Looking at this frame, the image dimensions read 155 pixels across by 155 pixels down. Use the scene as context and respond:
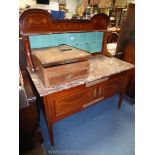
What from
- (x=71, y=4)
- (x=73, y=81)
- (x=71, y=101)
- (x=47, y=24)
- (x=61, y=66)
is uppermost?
(x=71, y=4)

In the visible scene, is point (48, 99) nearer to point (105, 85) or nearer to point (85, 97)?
point (85, 97)

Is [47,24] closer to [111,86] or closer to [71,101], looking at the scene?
[71,101]

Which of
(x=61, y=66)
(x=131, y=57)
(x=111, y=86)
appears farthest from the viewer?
(x=131, y=57)

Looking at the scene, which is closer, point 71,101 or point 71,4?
point 71,101

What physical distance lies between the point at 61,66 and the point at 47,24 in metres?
0.53

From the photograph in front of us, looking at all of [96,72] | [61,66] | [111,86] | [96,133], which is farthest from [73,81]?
[96,133]

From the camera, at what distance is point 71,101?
3.76 ft

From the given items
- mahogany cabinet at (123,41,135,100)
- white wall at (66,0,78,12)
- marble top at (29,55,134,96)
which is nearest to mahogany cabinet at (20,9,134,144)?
marble top at (29,55,134,96)

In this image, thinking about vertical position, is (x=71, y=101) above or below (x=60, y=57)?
below

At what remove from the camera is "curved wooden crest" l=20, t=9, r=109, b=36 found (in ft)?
3.61

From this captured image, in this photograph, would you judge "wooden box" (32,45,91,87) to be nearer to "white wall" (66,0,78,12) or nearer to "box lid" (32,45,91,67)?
"box lid" (32,45,91,67)

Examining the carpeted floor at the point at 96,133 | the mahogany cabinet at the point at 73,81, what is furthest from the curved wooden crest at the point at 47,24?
the carpeted floor at the point at 96,133
